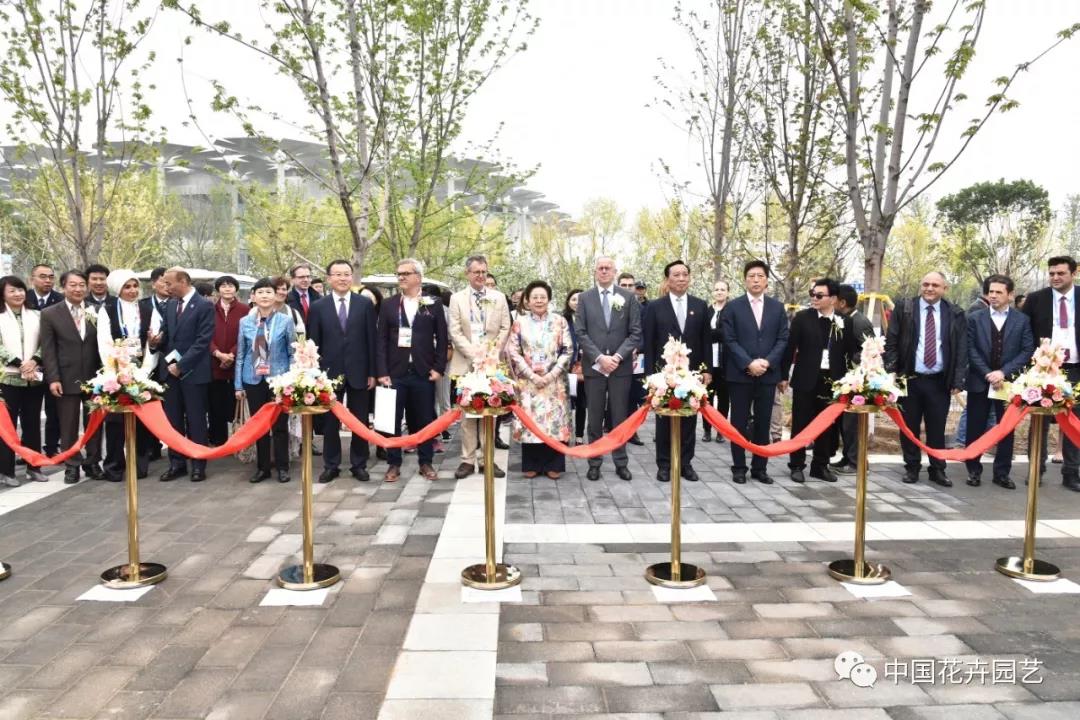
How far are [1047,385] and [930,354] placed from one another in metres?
2.28

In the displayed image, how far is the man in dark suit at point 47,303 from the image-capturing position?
7.64 m

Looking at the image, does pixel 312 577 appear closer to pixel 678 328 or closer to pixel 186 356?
pixel 186 356

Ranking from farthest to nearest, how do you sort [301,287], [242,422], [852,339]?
[301,287]
[242,422]
[852,339]

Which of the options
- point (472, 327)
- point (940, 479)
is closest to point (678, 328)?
point (472, 327)

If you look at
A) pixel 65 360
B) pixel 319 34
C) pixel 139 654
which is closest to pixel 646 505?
pixel 139 654

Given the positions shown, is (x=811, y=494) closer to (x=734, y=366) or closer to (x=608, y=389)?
(x=734, y=366)

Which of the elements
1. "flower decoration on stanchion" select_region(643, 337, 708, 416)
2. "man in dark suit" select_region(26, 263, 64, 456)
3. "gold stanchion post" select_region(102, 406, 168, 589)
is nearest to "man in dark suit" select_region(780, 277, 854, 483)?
"flower decoration on stanchion" select_region(643, 337, 708, 416)

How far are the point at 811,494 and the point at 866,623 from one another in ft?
9.66

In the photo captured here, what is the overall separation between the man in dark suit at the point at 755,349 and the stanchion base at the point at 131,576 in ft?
16.7

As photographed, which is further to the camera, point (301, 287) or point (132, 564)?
point (301, 287)

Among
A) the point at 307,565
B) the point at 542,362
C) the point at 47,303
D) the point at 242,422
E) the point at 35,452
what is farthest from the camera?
the point at 47,303

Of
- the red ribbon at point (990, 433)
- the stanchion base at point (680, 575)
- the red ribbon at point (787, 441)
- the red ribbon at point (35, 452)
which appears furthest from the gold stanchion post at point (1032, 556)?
the red ribbon at point (35, 452)

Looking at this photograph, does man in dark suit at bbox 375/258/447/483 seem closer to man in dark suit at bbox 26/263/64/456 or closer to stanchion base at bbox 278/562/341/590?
stanchion base at bbox 278/562/341/590

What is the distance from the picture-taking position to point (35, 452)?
5539mm
